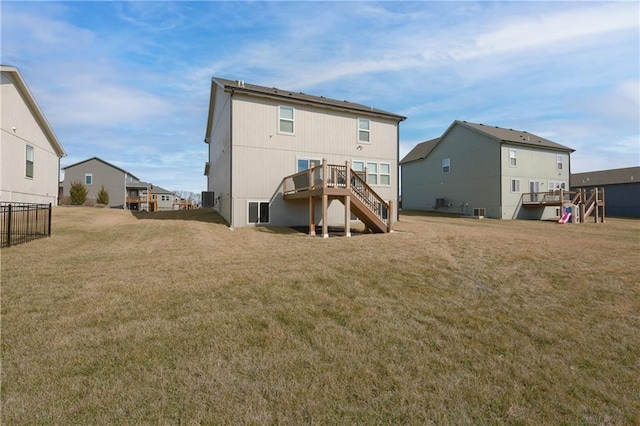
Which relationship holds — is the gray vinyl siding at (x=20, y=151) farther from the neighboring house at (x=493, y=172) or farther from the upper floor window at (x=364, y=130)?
the neighboring house at (x=493, y=172)

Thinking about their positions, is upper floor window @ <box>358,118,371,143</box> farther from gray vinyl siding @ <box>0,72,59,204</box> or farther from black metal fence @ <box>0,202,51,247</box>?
gray vinyl siding @ <box>0,72,59,204</box>

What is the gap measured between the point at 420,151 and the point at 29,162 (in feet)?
111

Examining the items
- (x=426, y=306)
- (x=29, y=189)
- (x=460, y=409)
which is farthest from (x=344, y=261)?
(x=29, y=189)

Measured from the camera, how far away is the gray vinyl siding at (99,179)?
44281mm

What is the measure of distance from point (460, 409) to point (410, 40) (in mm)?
11622

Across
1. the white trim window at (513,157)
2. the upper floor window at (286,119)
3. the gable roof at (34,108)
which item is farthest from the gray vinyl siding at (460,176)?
the gable roof at (34,108)

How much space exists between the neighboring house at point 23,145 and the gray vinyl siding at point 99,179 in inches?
980

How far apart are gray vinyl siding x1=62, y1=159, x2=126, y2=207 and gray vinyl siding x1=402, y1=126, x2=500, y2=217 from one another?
39.2 meters

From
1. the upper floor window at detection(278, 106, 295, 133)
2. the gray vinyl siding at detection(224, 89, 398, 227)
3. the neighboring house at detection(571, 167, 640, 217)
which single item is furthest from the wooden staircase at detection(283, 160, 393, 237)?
the neighboring house at detection(571, 167, 640, 217)

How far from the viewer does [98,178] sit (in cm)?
4516

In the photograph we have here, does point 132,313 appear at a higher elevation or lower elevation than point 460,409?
higher

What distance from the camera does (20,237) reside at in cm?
1143

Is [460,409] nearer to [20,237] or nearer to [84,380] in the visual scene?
[84,380]

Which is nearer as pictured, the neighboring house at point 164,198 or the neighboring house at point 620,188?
the neighboring house at point 620,188
